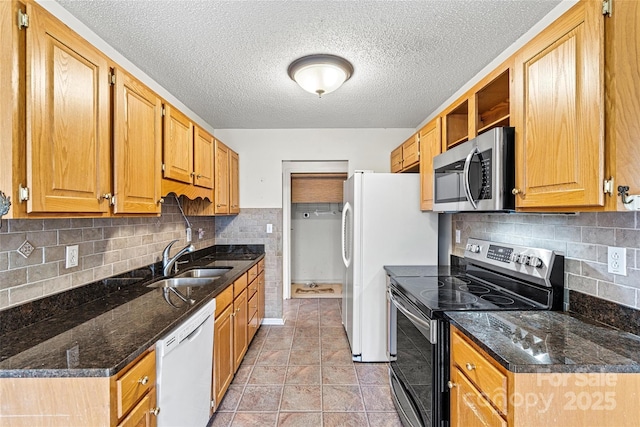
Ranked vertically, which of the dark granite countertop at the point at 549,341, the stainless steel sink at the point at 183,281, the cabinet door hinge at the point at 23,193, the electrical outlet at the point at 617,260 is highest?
the cabinet door hinge at the point at 23,193

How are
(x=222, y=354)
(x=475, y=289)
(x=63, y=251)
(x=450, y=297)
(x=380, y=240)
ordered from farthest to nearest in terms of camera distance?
1. (x=380, y=240)
2. (x=222, y=354)
3. (x=475, y=289)
4. (x=450, y=297)
5. (x=63, y=251)

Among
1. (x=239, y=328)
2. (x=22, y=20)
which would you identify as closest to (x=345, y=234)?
(x=239, y=328)

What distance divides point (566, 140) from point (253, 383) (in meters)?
2.50

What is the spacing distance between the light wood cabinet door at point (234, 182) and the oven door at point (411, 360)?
6.57 feet

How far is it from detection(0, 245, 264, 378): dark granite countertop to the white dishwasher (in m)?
0.06

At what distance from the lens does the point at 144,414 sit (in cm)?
118

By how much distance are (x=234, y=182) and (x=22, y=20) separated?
8.16 ft

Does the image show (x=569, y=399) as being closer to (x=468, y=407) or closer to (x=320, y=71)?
(x=468, y=407)

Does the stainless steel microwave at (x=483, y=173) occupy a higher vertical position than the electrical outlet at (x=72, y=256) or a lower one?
higher

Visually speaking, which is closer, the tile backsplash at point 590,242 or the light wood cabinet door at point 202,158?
the tile backsplash at point 590,242

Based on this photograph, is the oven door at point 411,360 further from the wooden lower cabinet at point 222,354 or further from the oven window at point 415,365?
the wooden lower cabinet at point 222,354

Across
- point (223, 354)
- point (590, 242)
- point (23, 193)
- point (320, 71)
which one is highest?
point (320, 71)

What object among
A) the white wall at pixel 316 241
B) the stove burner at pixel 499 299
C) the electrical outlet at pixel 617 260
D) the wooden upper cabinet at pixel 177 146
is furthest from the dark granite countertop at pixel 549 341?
the white wall at pixel 316 241

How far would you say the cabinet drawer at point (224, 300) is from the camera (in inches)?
79.4
